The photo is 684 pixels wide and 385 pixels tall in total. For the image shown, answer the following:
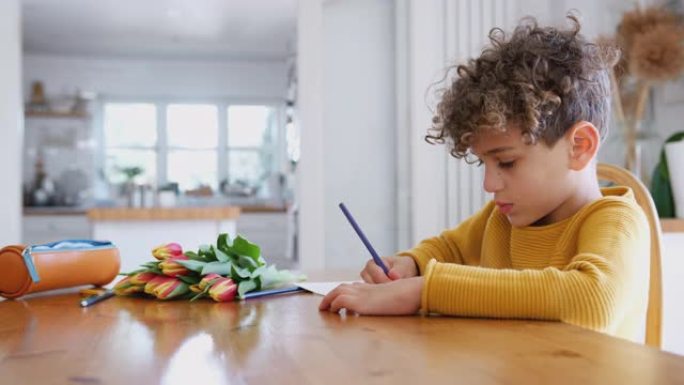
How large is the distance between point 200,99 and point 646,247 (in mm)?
6564

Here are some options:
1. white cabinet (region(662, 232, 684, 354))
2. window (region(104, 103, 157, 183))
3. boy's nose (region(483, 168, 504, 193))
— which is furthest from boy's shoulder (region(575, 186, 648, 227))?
window (region(104, 103, 157, 183))

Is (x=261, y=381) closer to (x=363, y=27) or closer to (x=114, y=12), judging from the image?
(x=363, y=27)

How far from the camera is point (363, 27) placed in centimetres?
330

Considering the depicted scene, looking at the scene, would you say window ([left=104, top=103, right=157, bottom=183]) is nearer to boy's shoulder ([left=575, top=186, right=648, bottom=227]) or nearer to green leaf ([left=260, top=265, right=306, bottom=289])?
green leaf ([left=260, top=265, right=306, bottom=289])

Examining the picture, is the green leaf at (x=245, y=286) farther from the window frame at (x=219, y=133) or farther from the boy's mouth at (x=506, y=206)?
the window frame at (x=219, y=133)

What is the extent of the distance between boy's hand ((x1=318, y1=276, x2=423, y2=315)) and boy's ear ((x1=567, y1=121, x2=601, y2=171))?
320mm

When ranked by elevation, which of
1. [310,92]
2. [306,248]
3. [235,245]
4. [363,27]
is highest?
[363,27]

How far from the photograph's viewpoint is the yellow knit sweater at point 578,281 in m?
0.71

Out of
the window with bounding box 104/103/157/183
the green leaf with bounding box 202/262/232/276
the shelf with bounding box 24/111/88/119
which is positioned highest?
the shelf with bounding box 24/111/88/119

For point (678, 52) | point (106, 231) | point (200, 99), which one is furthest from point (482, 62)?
point (200, 99)

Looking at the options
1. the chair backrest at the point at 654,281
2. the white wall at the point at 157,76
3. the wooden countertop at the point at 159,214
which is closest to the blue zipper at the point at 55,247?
the chair backrest at the point at 654,281

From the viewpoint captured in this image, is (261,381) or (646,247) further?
(646,247)

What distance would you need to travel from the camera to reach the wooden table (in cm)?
47

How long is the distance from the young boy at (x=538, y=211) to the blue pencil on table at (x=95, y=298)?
315mm
